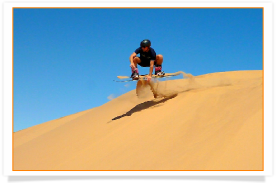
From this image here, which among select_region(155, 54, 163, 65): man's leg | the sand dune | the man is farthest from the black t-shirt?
the sand dune

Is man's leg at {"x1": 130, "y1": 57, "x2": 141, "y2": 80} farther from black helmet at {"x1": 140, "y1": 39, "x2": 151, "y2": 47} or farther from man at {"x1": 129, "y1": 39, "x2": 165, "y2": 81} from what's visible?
black helmet at {"x1": 140, "y1": 39, "x2": 151, "y2": 47}

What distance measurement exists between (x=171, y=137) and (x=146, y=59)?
9.85 feet

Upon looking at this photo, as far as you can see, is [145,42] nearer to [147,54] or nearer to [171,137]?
[147,54]

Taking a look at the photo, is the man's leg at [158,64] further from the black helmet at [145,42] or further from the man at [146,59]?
the black helmet at [145,42]

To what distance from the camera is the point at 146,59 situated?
7.39 meters

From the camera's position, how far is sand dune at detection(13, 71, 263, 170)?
3957 millimetres

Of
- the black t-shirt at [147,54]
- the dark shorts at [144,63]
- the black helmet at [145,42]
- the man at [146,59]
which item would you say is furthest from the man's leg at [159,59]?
the black helmet at [145,42]

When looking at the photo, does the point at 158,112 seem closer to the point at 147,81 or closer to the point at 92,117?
the point at 147,81

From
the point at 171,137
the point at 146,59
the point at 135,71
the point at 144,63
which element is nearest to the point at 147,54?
the point at 146,59

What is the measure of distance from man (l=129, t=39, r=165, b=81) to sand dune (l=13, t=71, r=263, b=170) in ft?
1.48

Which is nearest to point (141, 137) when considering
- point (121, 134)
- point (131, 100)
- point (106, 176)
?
point (121, 134)

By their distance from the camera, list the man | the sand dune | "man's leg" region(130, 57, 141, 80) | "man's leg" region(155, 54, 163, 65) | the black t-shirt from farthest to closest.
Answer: "man's leg" region(155, 54, 163, 65) → the black t-shirt → the man → "man's leg" region(130, 57, 141, 80) → the sand dune

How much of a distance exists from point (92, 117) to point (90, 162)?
329cm

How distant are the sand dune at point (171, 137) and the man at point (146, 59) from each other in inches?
17.8
